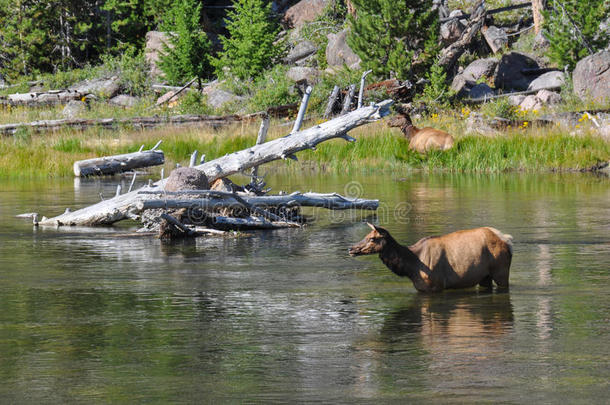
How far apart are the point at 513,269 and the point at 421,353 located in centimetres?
480

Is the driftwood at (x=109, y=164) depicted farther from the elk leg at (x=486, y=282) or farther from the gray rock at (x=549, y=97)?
the elk leg at (x=486, y=282)

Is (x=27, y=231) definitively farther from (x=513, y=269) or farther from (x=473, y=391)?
(x=473, y=391)

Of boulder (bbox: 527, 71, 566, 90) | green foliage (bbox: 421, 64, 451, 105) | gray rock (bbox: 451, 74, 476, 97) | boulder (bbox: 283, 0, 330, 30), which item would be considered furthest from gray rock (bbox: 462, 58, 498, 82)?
boulder (bbox: 283, 0, 330, 30)

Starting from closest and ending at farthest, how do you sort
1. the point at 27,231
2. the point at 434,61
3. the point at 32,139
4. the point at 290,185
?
the point at 27,231 → the point at 290,185 → the point at 32,139 → the point at 434,61

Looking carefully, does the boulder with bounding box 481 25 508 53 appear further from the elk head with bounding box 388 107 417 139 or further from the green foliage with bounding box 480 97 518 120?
the elk head with bounding box 388 107 417 139

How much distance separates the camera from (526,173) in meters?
29.4

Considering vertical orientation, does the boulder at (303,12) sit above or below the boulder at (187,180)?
above

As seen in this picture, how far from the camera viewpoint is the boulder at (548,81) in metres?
43.9

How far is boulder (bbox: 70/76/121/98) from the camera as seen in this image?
171 feet

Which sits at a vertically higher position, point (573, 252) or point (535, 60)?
point (535, 60)

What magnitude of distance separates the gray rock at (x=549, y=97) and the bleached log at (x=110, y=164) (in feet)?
59.3

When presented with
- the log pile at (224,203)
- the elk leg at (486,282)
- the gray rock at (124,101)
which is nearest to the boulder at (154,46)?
the gray rock at (124,101)

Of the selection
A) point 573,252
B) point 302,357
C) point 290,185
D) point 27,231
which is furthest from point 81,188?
point 302,357

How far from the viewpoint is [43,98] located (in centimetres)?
4944
